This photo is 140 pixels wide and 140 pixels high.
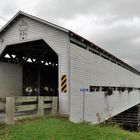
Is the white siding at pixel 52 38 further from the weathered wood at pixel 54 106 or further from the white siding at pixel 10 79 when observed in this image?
the white siding at pixel 10 79

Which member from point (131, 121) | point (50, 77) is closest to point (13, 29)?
point (50, 77)

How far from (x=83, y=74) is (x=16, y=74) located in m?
5.38

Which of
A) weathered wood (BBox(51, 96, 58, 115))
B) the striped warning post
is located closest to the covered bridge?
the striped warning post

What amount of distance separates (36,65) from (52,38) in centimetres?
688

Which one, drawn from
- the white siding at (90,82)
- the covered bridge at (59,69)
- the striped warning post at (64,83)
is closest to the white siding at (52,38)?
the covered bridge at (59,69)

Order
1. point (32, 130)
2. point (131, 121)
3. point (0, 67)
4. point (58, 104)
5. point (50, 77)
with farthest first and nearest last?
point (131, 121) → point (50, 77) → point (0, 67) → point (58, 104) → point (32, 130)

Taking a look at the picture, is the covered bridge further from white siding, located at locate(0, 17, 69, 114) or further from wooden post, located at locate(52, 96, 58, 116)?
wooden post, located at locate(52, 96, 58, 116)

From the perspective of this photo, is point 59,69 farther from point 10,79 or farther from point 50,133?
point 10,79

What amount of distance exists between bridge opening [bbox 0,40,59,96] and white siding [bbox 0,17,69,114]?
1.28m

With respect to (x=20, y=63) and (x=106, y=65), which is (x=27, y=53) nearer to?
(x=20, y=63)

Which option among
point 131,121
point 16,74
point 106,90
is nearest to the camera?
point 16,74

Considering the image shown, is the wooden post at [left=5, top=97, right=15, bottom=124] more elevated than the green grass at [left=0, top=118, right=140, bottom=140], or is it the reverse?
the wooden post at [left=5, top=97, right=15, bottom=124]

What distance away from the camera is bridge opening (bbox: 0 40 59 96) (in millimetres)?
15410

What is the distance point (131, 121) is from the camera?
2878cm
